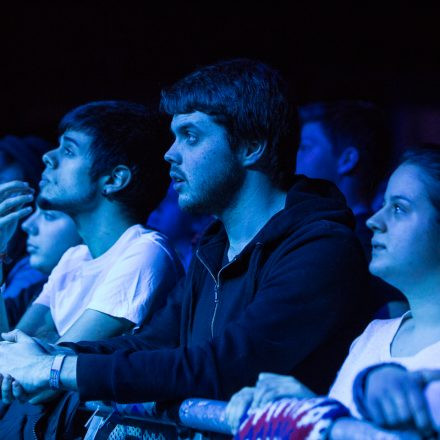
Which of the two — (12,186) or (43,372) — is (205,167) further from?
(12,186)

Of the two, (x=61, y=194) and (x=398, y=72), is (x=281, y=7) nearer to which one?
(x=398, y=72)

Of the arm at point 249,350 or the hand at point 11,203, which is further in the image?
the hand at point 11,203

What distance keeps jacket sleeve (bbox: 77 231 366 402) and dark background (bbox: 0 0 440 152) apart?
246 cm

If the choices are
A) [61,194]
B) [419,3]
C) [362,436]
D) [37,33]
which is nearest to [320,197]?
[362,436]

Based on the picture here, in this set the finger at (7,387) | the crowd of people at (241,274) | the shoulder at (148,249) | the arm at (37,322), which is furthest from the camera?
the arm at (37,322)

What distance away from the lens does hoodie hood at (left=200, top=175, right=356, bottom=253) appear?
204 centimetres

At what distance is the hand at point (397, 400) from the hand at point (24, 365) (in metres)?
1.01

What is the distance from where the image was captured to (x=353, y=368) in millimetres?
1744

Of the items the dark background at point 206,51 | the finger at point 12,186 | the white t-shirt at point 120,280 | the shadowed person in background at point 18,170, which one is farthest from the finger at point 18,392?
the dark background at point 206,51

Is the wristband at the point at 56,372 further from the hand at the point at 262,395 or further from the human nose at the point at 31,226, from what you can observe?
the human nose at the point at 31,226

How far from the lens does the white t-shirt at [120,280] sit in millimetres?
2623

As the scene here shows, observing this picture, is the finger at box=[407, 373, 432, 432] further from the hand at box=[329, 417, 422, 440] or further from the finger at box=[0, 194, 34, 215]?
the finger at box=[0, 194, 34, 215]

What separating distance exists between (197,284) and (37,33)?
3.37 m

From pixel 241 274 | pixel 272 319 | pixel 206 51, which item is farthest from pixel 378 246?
pixel 206 51
